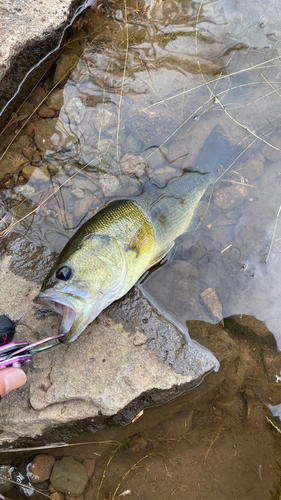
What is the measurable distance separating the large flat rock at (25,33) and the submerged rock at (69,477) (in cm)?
488

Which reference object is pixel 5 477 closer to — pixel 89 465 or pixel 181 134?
pixel 89 465

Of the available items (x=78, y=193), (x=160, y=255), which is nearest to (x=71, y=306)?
(x=160, y=255)

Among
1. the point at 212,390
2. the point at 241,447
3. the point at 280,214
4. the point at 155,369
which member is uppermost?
the point at 155,369

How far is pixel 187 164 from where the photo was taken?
4410 mm

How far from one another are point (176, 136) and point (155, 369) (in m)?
3.26

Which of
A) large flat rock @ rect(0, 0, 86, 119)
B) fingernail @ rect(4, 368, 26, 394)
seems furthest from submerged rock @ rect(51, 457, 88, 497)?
large flat rock @ rect(0, 0, 86, 119)

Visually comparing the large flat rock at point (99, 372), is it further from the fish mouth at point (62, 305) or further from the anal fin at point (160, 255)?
the anal fin at point (160, 255)

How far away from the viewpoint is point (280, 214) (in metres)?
4.24

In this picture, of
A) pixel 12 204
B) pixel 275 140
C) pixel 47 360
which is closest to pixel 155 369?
pixel 47 360

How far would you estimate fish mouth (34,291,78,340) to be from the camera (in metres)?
2.78

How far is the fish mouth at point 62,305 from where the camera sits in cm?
278

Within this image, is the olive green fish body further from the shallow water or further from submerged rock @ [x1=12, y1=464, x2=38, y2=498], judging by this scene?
submerged rock @ [x1=12, y1=464, x2=38, y2=498]

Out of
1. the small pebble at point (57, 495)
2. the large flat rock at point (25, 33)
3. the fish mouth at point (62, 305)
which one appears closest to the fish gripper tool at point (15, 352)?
the fish mouth at point (62, 305)

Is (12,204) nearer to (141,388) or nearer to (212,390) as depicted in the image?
(141,388)
